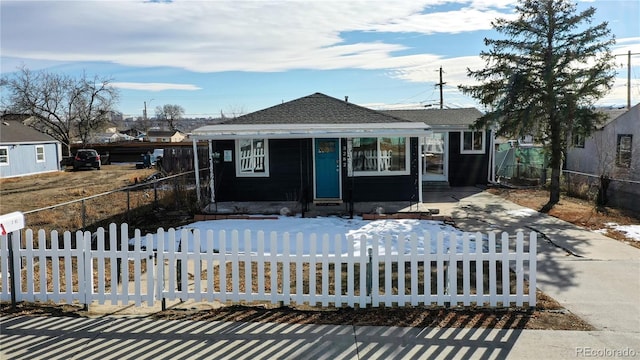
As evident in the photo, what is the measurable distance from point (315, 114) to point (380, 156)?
9.97 ft

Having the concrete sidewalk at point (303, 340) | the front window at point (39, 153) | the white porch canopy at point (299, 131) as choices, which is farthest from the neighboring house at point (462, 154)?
the front window at point (39, 153)

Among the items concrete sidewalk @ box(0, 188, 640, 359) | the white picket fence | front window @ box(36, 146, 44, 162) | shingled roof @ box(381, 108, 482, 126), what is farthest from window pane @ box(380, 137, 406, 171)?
front window @ box(36, 146, 44, 162)

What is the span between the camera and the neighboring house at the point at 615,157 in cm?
1522

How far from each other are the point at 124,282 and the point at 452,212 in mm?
9848

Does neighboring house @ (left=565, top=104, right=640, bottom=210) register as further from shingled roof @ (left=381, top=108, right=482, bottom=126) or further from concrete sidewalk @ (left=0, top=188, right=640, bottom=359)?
concrete sidewalk @ (left=0, top=188, right=640, bottom=359)

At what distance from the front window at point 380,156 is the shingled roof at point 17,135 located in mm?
23869

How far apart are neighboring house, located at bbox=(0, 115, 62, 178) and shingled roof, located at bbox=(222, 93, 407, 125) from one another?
64.2 ft

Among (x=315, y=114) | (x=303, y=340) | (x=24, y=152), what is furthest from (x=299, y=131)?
(x=24, y=152)

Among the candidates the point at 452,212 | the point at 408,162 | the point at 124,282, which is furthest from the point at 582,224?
the point at 124,282

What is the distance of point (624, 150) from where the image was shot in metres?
19.8

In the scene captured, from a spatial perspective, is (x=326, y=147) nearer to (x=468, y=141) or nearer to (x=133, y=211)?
(x=133, y=211)

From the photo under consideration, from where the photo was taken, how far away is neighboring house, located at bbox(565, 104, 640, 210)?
15219mm

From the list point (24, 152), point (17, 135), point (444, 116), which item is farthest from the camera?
point (17, 135)

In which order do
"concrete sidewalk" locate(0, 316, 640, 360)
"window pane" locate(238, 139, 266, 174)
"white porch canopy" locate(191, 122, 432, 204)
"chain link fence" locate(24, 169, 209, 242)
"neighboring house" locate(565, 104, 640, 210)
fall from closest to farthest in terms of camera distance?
"concrete sidewalk" locate(0, 316, 640, 360) < "chain link fence" locate(24, 169, 209, 242) < "white porch canopy" locate(191, 122, 432, 204) < "window pane" locate(238, 139, 266, 174) < "neighboring house" locate(565, 104, 640, 210)
